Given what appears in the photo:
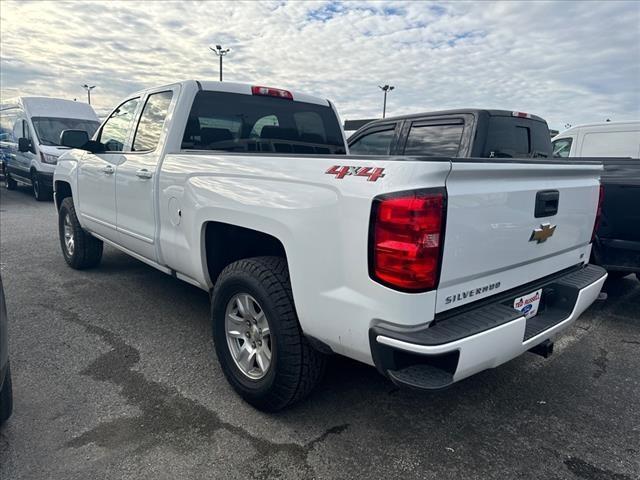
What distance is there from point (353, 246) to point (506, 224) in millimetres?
806

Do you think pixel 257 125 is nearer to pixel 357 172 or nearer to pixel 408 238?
pixel 357 172

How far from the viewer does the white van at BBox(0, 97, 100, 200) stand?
35.7 feet

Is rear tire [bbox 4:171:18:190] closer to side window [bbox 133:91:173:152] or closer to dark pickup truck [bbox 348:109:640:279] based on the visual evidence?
side window [bbox 133:91:173:152]

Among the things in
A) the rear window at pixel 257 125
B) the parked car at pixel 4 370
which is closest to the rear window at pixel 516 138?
the rear window at pixel 257 125

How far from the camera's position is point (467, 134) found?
4.59 m

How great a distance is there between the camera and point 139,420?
2.60m

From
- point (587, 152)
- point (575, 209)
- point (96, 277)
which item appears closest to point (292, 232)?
point (575, 209)

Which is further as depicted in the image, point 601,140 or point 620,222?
point 601,140

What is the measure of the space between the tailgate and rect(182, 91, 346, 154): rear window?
7.13 ft

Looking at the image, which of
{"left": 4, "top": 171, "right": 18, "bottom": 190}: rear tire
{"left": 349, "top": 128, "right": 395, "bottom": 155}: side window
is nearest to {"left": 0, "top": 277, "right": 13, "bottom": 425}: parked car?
{"left": 349, "top": 128, "right": 395, "bottom": 155}: side window

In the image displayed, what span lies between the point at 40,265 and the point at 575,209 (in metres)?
5.72

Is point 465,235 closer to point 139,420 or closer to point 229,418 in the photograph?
point 229,418

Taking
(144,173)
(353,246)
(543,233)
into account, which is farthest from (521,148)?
(144,173)

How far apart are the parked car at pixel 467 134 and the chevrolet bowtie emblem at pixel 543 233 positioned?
1.94 m
